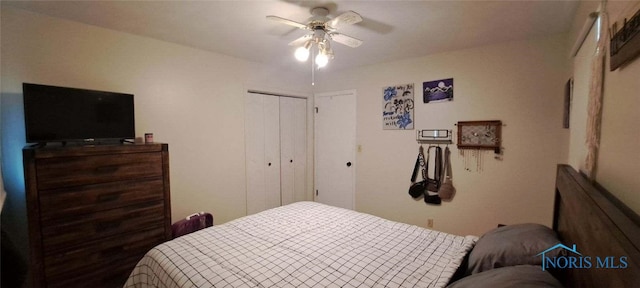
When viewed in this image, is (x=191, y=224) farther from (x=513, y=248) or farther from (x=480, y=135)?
(x=480, y=135)

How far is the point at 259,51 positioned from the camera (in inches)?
112

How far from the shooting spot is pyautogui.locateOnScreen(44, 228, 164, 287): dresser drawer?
1694mm

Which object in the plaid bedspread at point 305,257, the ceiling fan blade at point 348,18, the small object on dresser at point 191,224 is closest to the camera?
the plaid bedspread at point 305,257

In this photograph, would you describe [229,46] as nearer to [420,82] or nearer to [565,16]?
[420,82]

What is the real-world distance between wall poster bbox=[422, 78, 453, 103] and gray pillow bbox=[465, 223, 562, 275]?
182 centimetres

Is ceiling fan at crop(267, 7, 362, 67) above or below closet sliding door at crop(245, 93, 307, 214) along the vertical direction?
above

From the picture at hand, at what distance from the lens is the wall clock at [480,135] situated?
8.45 ft

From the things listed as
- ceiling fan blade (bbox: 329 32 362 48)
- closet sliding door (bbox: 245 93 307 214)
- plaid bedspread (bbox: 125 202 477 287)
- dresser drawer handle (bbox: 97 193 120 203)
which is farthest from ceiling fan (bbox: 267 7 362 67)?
dresser drawer handle (bbox: 97 193 120 203)

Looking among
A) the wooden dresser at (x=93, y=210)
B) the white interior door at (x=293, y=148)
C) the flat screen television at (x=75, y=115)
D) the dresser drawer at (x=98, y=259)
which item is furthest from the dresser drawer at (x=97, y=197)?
the white interior door at (x=293, y=148)

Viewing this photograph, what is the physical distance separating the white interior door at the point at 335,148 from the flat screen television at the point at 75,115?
8.20 ft

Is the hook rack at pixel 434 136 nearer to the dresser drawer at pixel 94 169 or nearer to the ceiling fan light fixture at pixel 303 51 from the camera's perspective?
the ceiling fan light fixture at pixel 303 51

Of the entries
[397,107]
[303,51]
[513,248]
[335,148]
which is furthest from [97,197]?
[397,107]

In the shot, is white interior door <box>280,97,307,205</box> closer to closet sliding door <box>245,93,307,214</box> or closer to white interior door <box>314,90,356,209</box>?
closet sliding door <box>245,93,307,214</box>

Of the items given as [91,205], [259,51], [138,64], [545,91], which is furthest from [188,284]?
[545,91]
